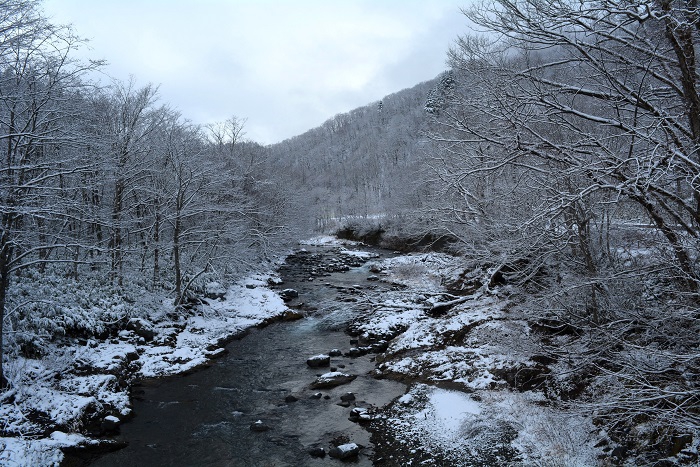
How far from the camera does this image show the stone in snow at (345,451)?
8.23m

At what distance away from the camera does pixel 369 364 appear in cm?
1340

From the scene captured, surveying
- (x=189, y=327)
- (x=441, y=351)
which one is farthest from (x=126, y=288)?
(x=441, y=351)

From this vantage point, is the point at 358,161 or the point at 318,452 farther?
the point at 358,161

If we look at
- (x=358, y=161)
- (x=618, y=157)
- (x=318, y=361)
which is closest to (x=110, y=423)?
(x=318, y=361)

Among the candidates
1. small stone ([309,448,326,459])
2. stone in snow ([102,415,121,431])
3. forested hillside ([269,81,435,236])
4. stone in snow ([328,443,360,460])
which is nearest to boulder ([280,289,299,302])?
stone in snow ([102,415,121,431])

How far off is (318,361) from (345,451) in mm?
5274

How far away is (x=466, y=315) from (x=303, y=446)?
7390 mm

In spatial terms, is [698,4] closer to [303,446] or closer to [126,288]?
[303,446]

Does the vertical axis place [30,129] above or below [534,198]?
above

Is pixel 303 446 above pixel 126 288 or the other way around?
the other way around

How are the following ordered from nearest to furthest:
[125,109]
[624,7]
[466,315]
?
[624,7], [466,315], [125,109]

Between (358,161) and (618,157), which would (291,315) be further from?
(358,161)

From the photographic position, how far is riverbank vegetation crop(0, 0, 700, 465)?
180 inches

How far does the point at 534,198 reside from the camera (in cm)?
733
